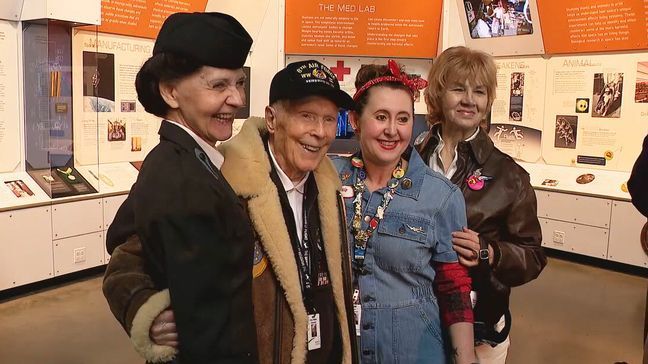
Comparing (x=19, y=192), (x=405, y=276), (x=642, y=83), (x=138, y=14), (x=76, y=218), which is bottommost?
(x=76, y=218)

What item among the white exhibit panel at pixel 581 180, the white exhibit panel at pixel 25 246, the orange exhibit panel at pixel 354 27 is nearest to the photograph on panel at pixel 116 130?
the white exhibit panel at pixel 25 246

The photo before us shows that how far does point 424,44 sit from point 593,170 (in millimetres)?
2312

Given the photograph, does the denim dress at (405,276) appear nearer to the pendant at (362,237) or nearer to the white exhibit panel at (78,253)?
the pendant at (362,237)

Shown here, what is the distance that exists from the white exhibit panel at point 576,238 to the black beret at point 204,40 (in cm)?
547

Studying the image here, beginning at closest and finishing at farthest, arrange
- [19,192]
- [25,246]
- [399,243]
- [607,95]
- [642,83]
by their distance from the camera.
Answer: [399,243]
[25,246]
[19,192]
[642,83]
[607,95]

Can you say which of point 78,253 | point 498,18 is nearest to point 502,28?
point 498,18

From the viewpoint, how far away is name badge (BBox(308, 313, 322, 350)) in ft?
4.68

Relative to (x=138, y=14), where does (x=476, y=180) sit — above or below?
below

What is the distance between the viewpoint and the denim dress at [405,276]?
171 centimetres

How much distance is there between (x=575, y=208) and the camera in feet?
19.7

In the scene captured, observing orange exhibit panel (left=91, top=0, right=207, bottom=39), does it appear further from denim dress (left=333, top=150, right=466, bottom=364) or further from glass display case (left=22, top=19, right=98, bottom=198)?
denim dress (left=333, top=150, right=466, bottom=364)

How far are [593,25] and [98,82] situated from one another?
4.89 metres

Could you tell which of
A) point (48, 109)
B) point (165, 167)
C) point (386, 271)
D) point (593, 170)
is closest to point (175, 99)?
point (165, 167)

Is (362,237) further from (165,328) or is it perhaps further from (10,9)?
(10,9)
